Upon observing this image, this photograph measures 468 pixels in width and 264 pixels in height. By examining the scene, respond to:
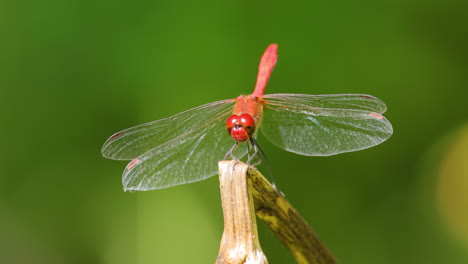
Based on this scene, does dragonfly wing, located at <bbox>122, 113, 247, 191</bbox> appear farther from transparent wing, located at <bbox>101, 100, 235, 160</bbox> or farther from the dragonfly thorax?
the dragonfly thorax

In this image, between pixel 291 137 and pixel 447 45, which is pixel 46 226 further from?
pixel 447 45

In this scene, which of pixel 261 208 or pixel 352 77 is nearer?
pixel 261 208

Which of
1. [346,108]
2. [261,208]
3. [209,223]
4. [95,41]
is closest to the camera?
[261,208]

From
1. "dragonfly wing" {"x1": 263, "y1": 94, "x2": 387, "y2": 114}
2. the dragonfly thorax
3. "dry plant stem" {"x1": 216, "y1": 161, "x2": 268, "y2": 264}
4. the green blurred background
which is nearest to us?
"dry plant stem" {"x1": 216, "y1": 161, "x2": 268, "y2": 264}

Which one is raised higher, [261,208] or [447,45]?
[447,45]

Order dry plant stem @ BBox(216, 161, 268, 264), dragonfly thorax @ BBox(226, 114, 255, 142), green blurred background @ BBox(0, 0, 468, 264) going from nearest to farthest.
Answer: dry plant stem @ BBox(216, 161, 268, 264), dragonfly thorax @ BBox(226, 114, 255, 142), green blurred background @ BBox(0, 0, 468, 264)

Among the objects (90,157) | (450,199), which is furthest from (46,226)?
(450,199)

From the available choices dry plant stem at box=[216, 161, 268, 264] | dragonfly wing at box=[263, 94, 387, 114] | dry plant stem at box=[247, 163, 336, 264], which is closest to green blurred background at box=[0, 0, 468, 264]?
dragonfly wing at box=[263, 94, 387, 114]

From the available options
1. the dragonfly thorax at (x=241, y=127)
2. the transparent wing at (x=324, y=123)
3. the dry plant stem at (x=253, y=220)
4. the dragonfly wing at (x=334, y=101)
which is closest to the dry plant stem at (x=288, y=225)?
the dry plant stem at (x=253, y=220)

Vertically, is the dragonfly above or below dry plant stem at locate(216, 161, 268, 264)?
above
